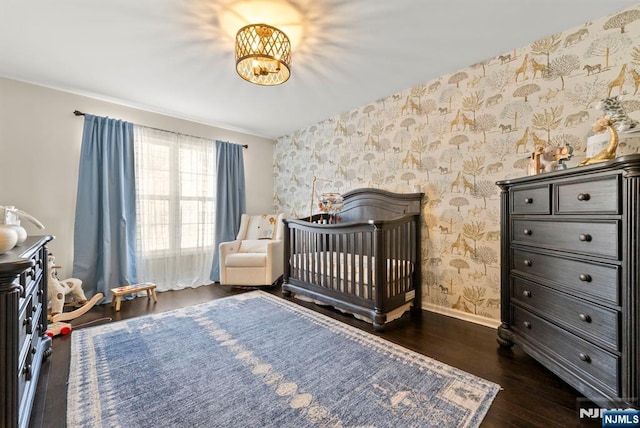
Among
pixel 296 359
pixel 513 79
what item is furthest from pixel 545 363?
pixel 513 79

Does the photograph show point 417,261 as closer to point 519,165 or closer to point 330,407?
point 519,165

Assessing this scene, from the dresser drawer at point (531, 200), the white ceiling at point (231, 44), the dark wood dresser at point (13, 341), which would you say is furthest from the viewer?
the white ceiling at point (231, 44)

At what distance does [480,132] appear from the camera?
2.35 m

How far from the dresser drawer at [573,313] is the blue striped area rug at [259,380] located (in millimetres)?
507

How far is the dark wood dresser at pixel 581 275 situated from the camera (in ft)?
3.63

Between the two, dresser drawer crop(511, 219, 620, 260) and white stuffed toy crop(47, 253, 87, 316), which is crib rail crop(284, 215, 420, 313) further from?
white stuffed toy crop(47, 253, 87, 316)

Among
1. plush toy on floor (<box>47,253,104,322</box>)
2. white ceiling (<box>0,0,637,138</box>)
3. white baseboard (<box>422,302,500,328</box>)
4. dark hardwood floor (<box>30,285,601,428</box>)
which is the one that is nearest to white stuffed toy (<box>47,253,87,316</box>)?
plush toy on floor (<box>47,253,104,322</box>)

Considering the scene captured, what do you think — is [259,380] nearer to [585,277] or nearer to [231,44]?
[585,277]

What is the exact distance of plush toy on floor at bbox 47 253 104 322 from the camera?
A: 7.79 feet

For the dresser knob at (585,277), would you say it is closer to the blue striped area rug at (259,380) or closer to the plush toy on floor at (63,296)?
the blue striped area rug at (259,380)

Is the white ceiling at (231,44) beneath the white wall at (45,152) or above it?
above

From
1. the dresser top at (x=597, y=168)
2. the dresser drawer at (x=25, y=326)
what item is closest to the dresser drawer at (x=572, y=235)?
the dresser top at (x=597, y=168)

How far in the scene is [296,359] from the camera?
1.74 m

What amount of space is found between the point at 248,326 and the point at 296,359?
68 cm
